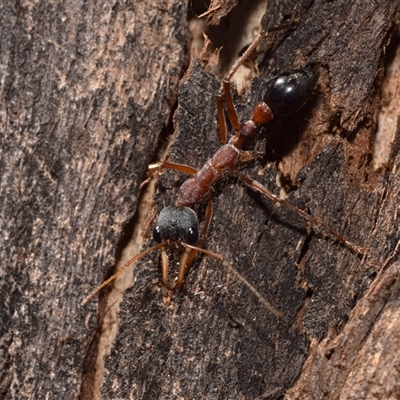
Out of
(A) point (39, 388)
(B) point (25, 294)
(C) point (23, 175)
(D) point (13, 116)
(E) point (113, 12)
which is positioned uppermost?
(E) point (113, 12)

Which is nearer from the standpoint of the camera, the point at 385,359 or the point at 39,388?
the point at 385,359

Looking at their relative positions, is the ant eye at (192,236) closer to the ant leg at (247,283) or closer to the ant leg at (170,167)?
the ant leg at (247,283)

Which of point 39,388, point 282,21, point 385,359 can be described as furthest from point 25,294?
point 282,21

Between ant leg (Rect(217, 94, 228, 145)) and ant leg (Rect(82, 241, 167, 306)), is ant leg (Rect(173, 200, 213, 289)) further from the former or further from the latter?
ant leg (Rect(217, 94, 228, 145))

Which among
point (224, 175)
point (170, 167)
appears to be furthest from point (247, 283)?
point (170, 167)

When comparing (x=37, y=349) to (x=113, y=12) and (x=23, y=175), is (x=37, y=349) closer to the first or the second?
(x=23, y=175)

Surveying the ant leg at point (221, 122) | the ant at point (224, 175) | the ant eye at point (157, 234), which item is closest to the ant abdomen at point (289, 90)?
the ant at point (224, 175)

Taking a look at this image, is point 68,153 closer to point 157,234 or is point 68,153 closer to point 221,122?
point 157,234
